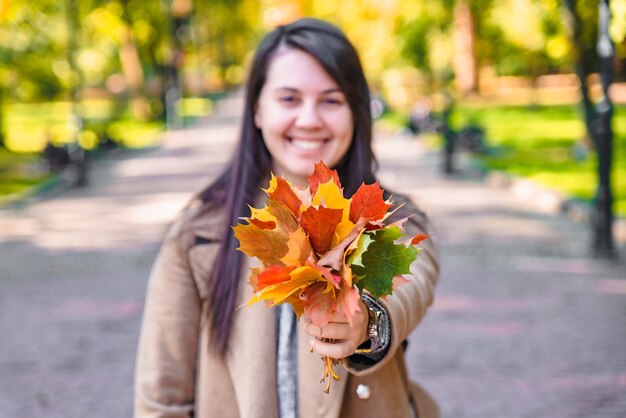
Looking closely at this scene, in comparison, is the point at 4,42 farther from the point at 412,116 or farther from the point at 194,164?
the point at 412,116

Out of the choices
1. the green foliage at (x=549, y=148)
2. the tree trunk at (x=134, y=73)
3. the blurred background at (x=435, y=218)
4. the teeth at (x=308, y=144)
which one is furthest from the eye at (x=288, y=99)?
the tree trunk at (x=134, y=73)

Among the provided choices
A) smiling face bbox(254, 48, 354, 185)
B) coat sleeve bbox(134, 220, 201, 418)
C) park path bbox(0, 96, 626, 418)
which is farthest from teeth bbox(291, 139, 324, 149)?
park path bbox(0, 96, 626, 418)

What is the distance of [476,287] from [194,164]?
1392 cm

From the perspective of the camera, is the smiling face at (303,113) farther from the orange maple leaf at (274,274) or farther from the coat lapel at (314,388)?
the orange maple leaf at (274,274)

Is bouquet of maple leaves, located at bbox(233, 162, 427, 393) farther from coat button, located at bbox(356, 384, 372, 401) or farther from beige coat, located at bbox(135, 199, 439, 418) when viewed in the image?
coat button, located at bbox(356, 384, 372, 401)

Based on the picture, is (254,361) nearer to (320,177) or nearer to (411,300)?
(411,300)

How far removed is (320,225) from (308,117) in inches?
26.9

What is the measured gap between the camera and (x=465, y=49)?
38.7 metres

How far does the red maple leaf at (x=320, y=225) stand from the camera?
57.7 inches

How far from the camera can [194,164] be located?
21469 millimetres

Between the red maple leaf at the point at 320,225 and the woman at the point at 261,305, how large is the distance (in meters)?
0.50

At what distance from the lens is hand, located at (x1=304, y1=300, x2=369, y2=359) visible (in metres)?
1.58

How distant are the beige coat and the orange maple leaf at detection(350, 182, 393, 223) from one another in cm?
45

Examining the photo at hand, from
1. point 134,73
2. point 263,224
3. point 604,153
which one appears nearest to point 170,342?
point 263,224
